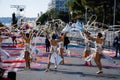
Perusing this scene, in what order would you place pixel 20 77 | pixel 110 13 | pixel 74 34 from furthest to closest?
pixel 110 13 → pixel 74 34 → pixel 20 77

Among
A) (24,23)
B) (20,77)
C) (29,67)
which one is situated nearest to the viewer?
(20,77)

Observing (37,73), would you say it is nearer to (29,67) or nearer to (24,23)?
(29,67)

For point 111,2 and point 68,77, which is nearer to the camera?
point 68,77

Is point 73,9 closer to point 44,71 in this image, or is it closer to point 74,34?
point 74,34

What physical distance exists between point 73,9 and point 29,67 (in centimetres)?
6290

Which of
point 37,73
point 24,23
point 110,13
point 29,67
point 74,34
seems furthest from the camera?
point 110,13

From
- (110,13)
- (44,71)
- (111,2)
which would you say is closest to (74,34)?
(111,2)

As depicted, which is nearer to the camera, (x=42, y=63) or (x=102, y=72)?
(x=102, y=72)

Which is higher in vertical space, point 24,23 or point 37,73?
point 24,23

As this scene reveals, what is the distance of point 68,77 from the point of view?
54.1 ft

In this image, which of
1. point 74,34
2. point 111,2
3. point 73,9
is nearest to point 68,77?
point 74,34

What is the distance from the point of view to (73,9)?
81562 millimetres

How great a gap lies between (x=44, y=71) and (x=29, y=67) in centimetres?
116

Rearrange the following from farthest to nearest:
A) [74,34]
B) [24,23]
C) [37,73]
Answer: [74,34]
[24,23]
[37,73]
